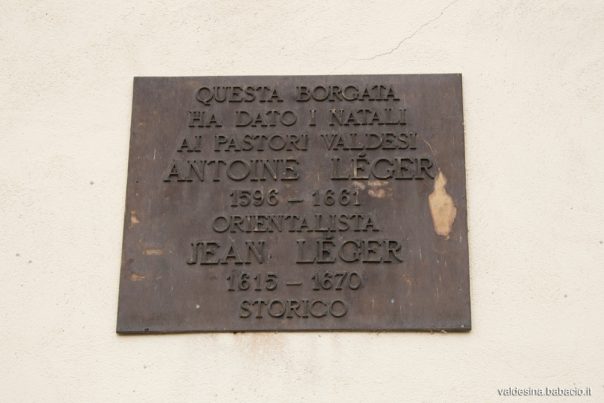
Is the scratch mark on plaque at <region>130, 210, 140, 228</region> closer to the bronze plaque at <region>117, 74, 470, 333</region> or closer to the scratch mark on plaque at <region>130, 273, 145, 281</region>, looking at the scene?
the bronze plaque at <region>117, 74, 470, 333</region>

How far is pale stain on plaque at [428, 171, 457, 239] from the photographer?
4836 mm

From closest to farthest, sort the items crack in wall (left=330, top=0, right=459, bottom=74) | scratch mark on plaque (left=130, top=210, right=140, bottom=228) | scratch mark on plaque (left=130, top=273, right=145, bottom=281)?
1. scratch mark on plaque (left=130, top=273, right=145, bottom=281)
2. scratch mark on plaque (left=130, top=210, right=140, bottom=228)
3. crack in wall (left=330, top=0, right=459, bottom=74)

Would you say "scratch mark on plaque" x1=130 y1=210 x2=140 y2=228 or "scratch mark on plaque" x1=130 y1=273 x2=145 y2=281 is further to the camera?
"scratch mark on plaque" x1=130 y1=210 x2=140 y2=228

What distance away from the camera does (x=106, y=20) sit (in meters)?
5.37

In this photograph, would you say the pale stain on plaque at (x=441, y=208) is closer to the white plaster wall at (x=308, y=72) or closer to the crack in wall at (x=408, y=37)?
the white plaster wall at (x=308, y=72)

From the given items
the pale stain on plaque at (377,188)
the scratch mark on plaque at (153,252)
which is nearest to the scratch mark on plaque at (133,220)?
the scratch mark on plaque at (153,252)

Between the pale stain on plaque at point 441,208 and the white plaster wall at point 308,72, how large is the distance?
121mm

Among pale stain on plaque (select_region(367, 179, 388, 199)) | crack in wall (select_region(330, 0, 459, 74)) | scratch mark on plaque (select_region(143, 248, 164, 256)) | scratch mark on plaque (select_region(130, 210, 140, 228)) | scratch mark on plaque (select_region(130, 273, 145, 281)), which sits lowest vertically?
scratch mark on plaque (select_region(130, 273, 145, 281))

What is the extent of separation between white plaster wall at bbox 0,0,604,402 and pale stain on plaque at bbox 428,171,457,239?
0.12m

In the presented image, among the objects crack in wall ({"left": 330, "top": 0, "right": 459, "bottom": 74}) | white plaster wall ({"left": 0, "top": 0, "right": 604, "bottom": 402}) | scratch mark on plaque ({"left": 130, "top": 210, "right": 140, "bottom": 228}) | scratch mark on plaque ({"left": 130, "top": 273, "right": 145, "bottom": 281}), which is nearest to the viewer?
white plaster wall ({"left": 0, "top": 0, "right": 604, "bottom": 402})

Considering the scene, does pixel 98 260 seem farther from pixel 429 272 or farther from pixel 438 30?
pixel 438 30

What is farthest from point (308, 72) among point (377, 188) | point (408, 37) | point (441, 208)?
point (441, 208)

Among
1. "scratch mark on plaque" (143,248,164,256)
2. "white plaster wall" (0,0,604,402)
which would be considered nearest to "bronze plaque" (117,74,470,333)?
"scratch mark on plaque" (143,248,164,256)

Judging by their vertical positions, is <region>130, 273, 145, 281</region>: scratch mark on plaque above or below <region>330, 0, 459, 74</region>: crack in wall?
below
